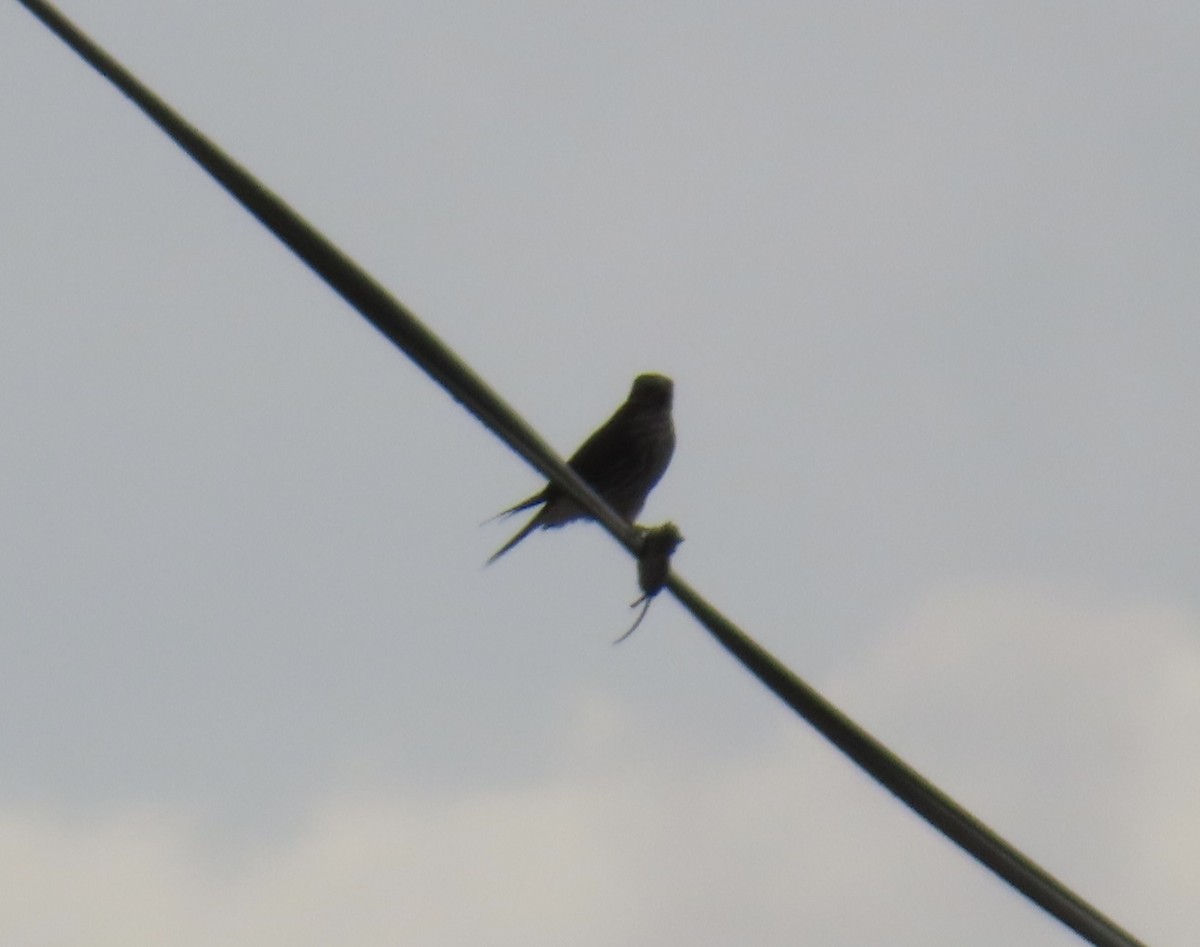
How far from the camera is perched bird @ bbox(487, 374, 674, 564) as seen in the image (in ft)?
34.6

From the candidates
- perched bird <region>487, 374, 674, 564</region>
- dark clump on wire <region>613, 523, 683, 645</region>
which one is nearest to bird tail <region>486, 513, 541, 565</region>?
perched bird <region>487, 374, 674, 564</region>

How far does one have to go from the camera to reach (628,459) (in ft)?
35.4

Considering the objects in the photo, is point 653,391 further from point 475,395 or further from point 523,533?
point 475,395

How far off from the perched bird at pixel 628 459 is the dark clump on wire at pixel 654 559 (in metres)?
6.17

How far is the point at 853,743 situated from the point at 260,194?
1.18 metres

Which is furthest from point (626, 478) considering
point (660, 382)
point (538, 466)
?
point (538, 466)

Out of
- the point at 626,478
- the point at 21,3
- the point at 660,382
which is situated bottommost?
the point at 21,3

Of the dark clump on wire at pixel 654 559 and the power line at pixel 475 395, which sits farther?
the dark clump on wire at pixel 654 559

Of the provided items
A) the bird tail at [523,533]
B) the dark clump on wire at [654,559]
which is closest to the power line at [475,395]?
the dark clump on wire at [654,559]

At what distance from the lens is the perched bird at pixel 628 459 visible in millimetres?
10531

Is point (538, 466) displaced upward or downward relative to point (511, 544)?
downward

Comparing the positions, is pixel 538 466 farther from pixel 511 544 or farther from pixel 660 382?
pixel 660 382

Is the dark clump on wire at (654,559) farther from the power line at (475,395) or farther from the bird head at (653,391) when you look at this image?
Result: the bird head at (653,391)

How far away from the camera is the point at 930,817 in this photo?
10.1 ft
